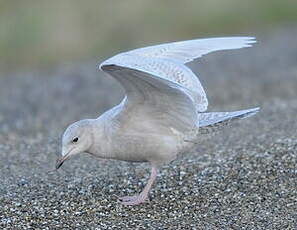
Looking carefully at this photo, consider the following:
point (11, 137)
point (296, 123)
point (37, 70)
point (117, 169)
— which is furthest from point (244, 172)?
point (37, 70)

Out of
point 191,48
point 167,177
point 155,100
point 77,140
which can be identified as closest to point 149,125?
point 155,100

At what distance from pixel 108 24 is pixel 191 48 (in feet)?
38.0

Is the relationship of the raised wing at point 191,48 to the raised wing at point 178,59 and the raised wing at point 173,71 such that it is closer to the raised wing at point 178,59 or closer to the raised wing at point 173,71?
the raised wing at point 178,59

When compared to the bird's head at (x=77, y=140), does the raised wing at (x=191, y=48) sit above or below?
above

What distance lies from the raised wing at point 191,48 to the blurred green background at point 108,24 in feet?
29.7

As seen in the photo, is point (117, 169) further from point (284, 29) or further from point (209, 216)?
point (284, 29)

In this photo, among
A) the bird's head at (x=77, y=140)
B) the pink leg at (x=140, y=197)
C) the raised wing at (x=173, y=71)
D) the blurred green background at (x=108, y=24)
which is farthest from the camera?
the blurred green background at (x=108, y=24)

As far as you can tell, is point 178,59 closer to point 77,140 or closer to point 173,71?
point 173,71

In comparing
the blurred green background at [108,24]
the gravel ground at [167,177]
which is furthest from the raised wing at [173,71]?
the blurred green background at [108,24]

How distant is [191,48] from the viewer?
6.64 m

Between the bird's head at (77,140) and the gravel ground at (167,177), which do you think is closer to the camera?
the gravel ground at (167,177)

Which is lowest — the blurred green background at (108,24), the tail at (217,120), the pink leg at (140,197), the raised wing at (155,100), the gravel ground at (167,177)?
the blurred green background at (108,24)

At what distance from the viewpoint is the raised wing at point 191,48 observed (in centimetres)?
641

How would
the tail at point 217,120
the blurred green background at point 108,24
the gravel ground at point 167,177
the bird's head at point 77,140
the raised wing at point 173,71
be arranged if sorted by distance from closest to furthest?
1. the raised wing at point 173,71
2. the gravel ground at point 167,177
3. the bird's head at point 77,140
4. the tail at point 217,120
5. the blurred green background at point 108,24
